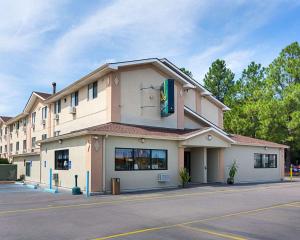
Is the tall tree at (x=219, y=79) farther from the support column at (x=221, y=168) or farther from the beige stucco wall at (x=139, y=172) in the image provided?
the beige stucco wall at (x=139, y=172)

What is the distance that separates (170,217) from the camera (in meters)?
11.5

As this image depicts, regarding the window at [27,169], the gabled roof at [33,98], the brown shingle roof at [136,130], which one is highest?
the gabled roof at [33,98]

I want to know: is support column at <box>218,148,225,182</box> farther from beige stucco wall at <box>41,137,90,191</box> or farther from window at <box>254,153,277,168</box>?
beige stucco wall at <box>41,137,90,191</box>

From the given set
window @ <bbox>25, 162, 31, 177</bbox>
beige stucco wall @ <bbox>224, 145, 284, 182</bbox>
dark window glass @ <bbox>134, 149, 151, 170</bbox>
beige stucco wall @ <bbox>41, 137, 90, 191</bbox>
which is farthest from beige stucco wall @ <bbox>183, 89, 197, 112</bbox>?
window @ <bbox>25, 162, 31, 177</bbox>

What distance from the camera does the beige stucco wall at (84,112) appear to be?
24.1 m

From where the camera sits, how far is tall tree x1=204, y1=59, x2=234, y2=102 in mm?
58125

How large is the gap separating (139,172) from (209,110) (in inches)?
596

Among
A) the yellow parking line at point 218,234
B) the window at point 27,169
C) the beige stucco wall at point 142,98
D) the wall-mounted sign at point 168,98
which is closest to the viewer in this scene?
the yellow parking line at point 218,234

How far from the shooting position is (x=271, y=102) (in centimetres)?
4222

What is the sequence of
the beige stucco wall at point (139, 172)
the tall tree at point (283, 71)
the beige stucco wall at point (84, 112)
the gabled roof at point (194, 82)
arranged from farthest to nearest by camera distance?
the tall tree at point (283, 71) → the gabled roof at point (194, 82) → the beige stucco wall at point (84, 112) → the beige stucco wall at point (139, 172)

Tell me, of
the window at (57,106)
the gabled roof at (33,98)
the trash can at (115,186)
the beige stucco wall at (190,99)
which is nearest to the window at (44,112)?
the gabled roof at (33,98)

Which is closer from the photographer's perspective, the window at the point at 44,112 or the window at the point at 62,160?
the window at the point at 62,160

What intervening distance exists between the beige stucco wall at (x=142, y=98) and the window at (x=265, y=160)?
8.27 metres

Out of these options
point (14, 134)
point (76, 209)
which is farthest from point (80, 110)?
point (14, 134)
